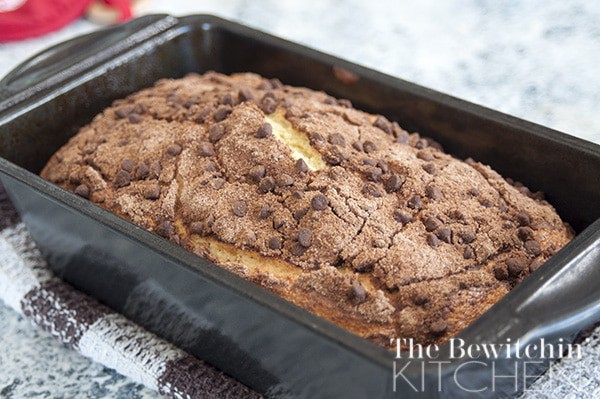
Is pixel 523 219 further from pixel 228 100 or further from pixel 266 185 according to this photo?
pixel 228 100

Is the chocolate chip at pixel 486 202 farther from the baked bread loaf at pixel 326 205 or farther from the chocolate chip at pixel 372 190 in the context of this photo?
the chocolate chip at pixel 372 190

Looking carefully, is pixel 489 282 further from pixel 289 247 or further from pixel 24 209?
pixel 24 209

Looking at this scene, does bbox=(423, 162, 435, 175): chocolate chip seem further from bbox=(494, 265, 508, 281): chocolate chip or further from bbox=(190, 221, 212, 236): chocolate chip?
bbox=(190, 221, 212, 236): chocolate chip

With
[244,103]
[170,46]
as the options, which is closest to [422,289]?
[244,103]

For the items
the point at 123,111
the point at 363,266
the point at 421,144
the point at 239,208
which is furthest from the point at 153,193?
the point at 421,144

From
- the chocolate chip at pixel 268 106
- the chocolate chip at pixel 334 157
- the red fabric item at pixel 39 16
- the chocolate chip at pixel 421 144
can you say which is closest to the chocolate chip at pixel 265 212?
the chocolate chip at pixel 334 157

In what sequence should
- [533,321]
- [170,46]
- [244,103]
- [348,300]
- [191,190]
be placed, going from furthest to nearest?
[170,46] → [244,103] → [191,190] → [348,300] → [533,321]
